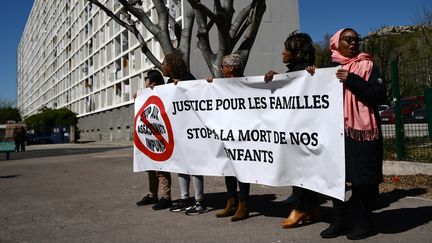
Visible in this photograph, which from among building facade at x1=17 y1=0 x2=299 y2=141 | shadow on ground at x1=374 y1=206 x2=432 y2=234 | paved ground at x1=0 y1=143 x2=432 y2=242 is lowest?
paved ground at x1=0 y1=143 x2=432 y2=242

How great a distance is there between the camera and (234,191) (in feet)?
16.3

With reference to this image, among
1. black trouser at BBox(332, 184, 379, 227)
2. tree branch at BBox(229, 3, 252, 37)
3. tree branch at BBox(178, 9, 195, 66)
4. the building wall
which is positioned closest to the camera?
black trouser at BBox(332, 184, 379, 227)

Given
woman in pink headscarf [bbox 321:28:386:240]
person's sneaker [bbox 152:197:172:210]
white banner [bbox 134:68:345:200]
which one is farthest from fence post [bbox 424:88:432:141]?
person's sneaker [bbox 152:197:172:210]

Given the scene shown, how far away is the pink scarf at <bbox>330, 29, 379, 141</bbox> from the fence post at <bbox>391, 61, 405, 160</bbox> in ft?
14.7

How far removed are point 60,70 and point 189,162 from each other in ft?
255

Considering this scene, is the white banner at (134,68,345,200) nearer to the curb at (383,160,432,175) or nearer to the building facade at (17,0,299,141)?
the curb at (383,160,432,175)

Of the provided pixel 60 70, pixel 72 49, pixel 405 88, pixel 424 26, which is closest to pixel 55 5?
pixel 60 70

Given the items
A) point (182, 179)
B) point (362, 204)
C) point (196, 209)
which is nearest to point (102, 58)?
point (182, 179)

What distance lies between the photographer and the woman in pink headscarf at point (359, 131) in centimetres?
367

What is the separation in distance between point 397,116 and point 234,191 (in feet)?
14.6

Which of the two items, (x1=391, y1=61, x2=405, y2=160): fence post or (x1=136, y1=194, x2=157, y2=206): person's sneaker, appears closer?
(x1=136, y1=194, x2=157, y2=206): person's sneaker

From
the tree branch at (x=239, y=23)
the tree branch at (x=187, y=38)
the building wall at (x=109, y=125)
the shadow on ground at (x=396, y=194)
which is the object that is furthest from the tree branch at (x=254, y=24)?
the building wall at (x=109, y=125)

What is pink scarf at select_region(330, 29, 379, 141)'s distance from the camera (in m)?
A: 3.73

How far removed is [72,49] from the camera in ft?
216
